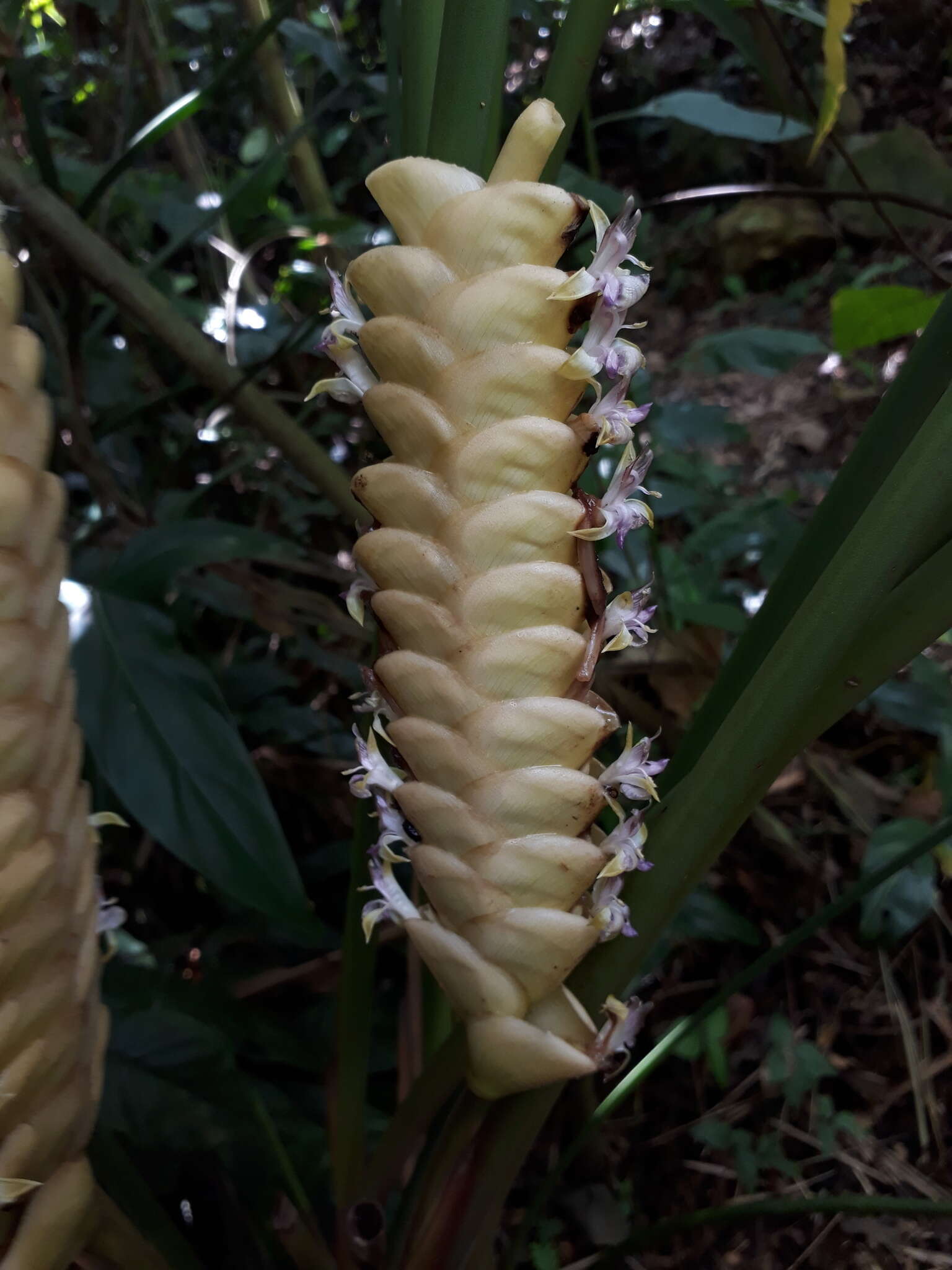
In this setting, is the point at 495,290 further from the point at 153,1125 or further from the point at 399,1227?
the point at 153,1125

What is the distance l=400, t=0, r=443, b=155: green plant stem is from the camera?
1.05ft

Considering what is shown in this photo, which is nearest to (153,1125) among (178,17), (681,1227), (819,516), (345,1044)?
(345,1044)

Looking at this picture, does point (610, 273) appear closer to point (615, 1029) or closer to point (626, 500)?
point (626, 500)

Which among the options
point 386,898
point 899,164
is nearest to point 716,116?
point 386,898

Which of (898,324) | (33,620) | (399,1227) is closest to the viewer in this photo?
(33,620)

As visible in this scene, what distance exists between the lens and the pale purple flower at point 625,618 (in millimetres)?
248

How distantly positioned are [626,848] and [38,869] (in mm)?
150

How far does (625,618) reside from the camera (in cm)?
25

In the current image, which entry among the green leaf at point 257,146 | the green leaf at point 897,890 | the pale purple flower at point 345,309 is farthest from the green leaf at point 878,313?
the green leaf at point 257,146

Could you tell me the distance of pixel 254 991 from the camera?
25.4 inches

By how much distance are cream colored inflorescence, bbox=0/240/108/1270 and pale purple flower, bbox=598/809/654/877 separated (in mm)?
143

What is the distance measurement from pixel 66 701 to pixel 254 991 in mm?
489

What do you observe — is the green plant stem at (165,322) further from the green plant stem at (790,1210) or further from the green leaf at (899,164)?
the green leaf at (899,164)

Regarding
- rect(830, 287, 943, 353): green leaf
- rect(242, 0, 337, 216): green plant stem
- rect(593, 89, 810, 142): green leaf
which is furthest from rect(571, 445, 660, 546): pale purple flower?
rect(242, 0, 337, 216): green plant stem
